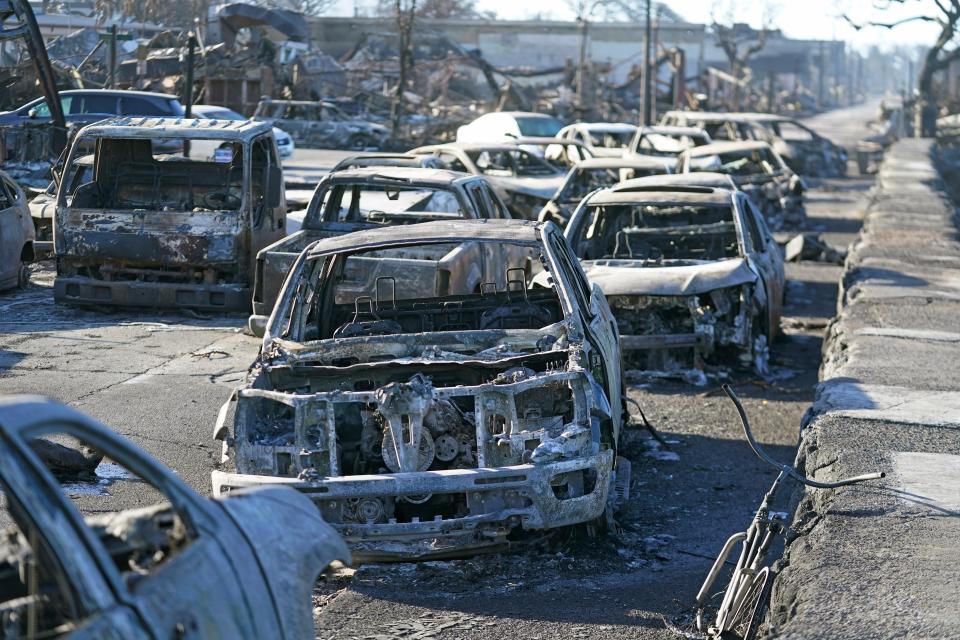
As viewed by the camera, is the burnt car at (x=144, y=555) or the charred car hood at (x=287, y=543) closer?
the burnt car at (x=144, y=555)

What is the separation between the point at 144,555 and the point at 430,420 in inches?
108

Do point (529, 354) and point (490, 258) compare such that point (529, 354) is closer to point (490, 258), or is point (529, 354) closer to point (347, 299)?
point (347, 299)

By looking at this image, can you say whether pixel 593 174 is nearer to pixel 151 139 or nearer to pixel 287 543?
pixel 151 139

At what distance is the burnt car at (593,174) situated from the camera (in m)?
17.3

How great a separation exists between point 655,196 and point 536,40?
219 feet

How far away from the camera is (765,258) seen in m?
11.9

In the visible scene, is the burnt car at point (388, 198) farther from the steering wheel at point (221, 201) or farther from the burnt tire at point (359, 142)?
the burnt tire at point (359, 142)

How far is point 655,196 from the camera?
1207 centimetres

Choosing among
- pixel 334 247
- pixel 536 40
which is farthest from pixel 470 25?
pixel 334 247

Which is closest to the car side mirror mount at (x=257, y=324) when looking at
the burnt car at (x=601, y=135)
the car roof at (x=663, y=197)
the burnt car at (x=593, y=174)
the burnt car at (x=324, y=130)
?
the car roof at (x=663, y=197)

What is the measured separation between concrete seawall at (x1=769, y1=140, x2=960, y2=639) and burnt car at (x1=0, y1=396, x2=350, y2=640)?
1.90 meters

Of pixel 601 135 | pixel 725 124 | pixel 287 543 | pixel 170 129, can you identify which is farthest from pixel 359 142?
pixel 287 543

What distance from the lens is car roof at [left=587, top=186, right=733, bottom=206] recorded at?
39.4ft

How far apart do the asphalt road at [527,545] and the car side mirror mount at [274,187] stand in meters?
1.20
